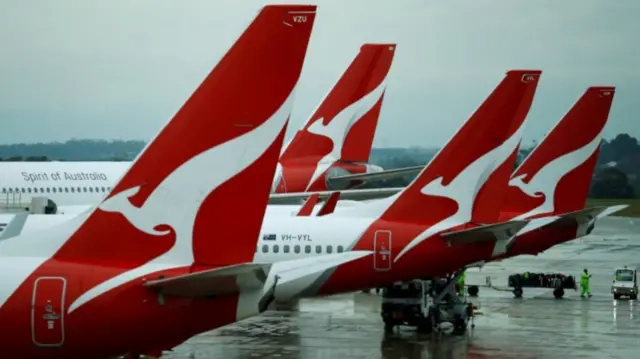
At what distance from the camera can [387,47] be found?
55.4m

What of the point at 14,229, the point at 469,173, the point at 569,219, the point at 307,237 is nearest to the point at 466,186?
the point at 469,173

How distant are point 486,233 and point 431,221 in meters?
1.50

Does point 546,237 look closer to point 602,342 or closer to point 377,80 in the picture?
point 602,342

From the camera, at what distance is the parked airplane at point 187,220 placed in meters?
14.0

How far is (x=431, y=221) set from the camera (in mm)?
30203

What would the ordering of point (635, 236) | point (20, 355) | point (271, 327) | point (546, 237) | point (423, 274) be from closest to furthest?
point (20, 355)
point (423, 274)
point (271, 327)
point (546, 237)
point (635, 236)

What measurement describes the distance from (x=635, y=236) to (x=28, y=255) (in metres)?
81.4

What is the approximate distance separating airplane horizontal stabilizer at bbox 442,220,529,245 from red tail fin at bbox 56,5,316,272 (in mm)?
15845

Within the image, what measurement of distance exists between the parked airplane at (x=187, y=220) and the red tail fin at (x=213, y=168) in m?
0.01

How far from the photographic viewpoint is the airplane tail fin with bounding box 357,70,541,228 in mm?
30438

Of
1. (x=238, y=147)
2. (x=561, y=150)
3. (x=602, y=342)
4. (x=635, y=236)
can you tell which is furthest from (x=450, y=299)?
(x=635, y=236)

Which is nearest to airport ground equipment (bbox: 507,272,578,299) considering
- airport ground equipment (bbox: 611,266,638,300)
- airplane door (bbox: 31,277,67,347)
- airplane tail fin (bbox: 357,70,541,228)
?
airport ground equipment (bbox: 611,266,638,300)

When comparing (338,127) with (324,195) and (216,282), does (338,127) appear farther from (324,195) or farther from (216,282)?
(216,282)

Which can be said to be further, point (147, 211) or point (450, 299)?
point (450, 299)
